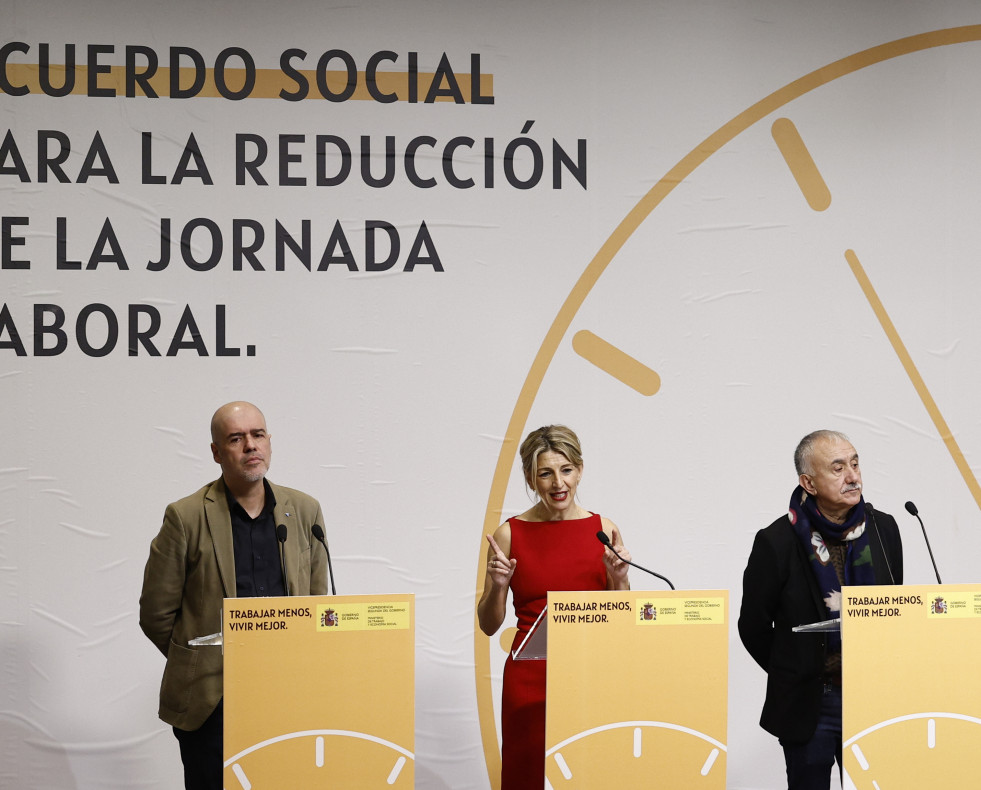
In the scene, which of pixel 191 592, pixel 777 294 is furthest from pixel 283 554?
pixel 777 294

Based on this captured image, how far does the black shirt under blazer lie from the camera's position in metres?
2.78

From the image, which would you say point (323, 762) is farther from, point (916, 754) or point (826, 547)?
Answer: point (826, 547)

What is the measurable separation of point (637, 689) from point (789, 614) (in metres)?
0.78

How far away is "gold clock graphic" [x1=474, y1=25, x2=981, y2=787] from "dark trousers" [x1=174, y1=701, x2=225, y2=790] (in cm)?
127

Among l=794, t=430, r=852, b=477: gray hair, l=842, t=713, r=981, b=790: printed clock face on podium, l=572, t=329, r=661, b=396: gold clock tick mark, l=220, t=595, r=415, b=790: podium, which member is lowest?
l=842, t=713, r=981, b=790: printed clock face on podium

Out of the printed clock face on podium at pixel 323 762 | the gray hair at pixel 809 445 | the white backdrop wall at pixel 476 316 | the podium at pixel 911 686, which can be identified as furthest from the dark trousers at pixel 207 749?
the gray hair at pixel 809 445

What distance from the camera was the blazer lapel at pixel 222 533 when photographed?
2.88 meters

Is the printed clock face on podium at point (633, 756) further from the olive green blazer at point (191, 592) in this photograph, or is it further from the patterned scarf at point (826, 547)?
the olive green blazer at point (191, 592)

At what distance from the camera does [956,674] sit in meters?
2.32

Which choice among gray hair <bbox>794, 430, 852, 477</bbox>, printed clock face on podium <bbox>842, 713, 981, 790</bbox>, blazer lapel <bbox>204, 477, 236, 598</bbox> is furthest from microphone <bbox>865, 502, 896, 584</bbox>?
blazer lapel <bbox>204, 477, 236, 598</bbox>

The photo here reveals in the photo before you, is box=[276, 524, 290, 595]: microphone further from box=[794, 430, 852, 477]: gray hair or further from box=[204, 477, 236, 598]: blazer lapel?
box=[794, 430, 852, 477]: gray hair

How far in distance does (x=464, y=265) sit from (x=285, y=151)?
86 cm

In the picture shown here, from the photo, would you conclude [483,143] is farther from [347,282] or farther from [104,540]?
[104,540]

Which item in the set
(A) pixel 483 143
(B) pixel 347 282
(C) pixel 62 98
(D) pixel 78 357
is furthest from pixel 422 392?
(C) pixel 62 98
